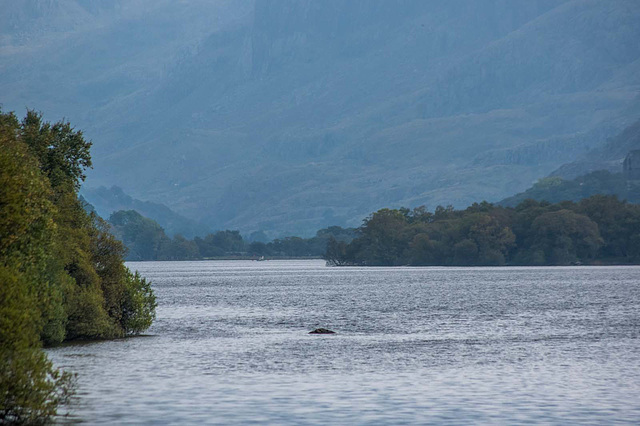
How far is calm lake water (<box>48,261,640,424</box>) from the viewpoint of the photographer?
4262 cm

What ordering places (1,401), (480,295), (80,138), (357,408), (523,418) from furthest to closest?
(480,295), (80,138), (357,408), (523,418), (1,401)

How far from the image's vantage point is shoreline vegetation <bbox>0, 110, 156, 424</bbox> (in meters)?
40.2

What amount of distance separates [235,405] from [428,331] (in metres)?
44.4

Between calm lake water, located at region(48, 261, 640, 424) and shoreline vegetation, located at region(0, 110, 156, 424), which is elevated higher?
shoreline vegetation, located at region(0, 110, 156, 424)

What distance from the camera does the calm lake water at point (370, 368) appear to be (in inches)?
1678

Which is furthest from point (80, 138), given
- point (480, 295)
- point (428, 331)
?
point (480, 295)

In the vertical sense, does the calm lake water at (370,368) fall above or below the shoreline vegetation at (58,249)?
below

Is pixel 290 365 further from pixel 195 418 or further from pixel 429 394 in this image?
pixel 195 418

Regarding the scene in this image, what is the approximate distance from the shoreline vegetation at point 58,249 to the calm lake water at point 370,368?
7.61 feet

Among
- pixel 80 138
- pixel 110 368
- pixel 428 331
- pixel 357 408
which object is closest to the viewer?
pixel 357 408

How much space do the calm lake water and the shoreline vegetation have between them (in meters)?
2.32

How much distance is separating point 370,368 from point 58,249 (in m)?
25.4

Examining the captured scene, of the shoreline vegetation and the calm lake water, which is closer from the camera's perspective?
the shoreline vegetation

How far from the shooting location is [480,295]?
149375mm
